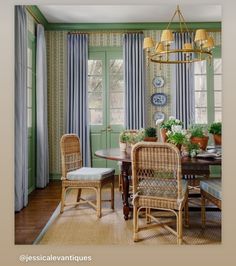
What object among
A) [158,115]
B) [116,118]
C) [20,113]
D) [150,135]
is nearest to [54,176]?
[116,118]

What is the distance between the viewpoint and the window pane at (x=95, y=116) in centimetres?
588

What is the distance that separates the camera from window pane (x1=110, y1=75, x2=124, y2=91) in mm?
5891

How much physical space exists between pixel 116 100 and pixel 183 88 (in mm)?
1045

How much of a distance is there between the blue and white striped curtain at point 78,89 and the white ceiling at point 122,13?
0.35m

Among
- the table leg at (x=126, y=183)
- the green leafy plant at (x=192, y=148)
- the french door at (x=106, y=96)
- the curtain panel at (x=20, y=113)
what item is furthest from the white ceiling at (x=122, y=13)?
the table leg at (x=126, y=183)

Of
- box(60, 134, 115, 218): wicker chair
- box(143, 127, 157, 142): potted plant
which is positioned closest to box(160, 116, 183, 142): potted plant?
box(143, 127, 157, 142): potted plant

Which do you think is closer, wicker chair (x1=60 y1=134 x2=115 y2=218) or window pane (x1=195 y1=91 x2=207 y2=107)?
wicker chair (x1=60 y1=134 x2=115 y2=218)

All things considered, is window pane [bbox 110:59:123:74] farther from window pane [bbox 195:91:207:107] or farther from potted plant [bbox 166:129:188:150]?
potted plant [bbox 166:129:188:150]

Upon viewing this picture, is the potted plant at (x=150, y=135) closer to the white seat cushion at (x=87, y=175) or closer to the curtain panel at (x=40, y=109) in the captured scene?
the white seat cushion at (x=87, y=175)

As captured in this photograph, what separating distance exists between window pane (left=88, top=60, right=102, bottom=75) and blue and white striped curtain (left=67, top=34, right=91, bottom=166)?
3.3 inches

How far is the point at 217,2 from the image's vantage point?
2.32 metres

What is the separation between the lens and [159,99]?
19.2 ft

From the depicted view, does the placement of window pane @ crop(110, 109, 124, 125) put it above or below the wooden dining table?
above

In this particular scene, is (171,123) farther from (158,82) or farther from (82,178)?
(158,82)
